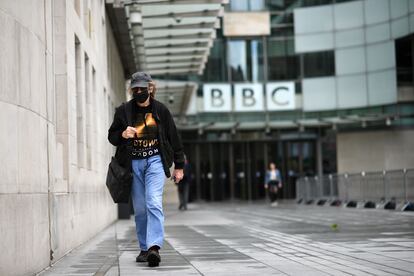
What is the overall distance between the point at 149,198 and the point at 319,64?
31.0m

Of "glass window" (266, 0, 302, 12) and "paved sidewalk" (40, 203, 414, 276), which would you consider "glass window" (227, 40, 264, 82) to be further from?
"paved sidewalk" (40, 203, 414, 276)

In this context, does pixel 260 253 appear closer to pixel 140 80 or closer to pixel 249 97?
pixel 140 80

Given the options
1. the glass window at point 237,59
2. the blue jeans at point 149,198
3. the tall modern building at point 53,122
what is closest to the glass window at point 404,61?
the glass window at point 237,59

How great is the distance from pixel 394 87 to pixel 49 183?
28.9 meters

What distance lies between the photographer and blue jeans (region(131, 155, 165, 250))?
7.90 meters

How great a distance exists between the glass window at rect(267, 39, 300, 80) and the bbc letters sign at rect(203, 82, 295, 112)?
605 millimetres

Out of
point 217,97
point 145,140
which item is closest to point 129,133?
point 145,140

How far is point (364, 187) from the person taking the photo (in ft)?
82.3

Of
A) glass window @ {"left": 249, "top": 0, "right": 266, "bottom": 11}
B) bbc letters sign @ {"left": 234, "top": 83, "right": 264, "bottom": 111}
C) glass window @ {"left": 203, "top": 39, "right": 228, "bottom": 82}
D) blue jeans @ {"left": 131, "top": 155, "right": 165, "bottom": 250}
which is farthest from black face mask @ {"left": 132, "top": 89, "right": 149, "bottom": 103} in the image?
glass window @ {"left": 249, "top": 0, "right": 266, "bottom": 11}

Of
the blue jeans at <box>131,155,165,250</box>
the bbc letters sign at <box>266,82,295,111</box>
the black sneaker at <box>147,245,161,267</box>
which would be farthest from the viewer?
the bbc letters sign at <box>266,82,295,111</box>

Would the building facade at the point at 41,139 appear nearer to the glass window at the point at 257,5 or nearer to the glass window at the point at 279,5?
the glass window at the point at 257,5

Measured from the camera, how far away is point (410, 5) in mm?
33312

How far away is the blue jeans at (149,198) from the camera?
25.9 ft

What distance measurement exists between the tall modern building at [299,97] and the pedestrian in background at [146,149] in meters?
27.6
